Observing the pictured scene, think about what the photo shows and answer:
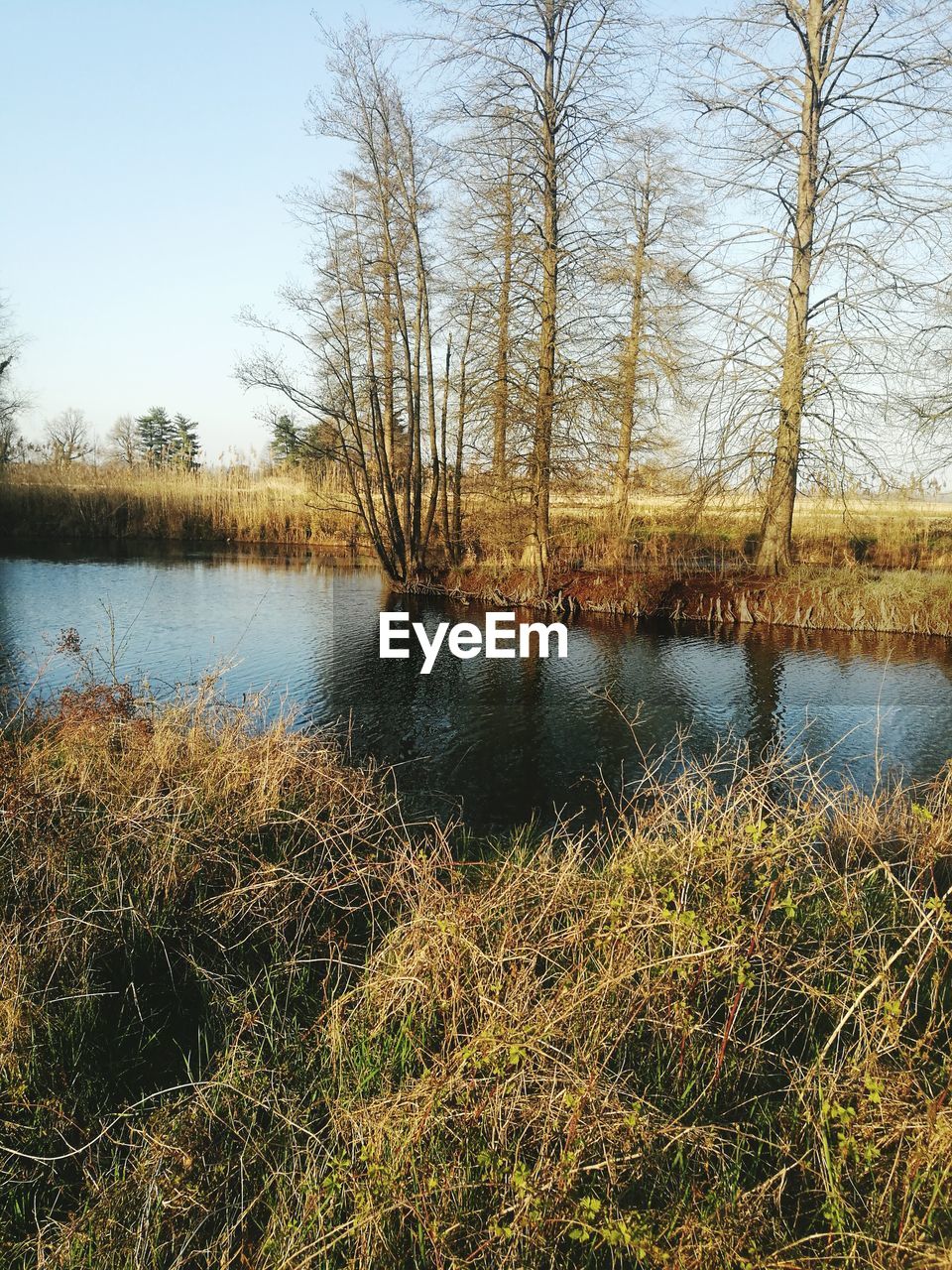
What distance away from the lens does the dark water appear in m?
8.02

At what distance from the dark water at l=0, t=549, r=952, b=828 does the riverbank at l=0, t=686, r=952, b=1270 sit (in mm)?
2550

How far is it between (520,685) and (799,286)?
10972mm

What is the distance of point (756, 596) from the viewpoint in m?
16.2

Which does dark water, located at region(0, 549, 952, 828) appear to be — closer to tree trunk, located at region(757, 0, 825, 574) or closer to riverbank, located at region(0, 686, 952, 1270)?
riverbank, located at region(0, 686, 952, 1270)

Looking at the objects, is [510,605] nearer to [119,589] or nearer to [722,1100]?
[119,589]

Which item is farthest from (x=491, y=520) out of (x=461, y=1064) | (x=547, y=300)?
(x=461, y=1064)

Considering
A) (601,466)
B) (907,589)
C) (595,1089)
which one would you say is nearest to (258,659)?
(601,466)

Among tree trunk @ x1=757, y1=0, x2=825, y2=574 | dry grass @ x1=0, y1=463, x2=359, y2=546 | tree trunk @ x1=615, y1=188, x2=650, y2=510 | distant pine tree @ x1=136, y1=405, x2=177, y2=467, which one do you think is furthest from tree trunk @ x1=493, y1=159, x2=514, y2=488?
distant pine tree @ x1=136, y1=405, x2=177, y2=467

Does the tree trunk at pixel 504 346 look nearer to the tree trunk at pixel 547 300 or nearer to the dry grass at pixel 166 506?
the tree trunk at pixel 547 300

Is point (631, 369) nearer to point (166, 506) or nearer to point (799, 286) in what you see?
point (799, 286)

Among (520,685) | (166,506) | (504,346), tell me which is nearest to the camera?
(520,685)

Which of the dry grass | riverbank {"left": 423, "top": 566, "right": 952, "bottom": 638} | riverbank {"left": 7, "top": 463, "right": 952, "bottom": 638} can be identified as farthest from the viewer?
the dry grass

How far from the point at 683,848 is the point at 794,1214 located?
143 cm

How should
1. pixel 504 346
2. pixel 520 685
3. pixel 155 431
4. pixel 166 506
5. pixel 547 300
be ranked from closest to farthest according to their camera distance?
pixel 520 685, pixel 547 300, pixel 504 346, pixel 166 506, pixel 155 431
